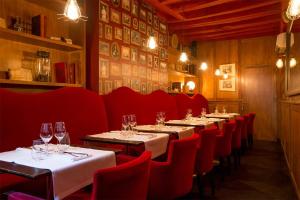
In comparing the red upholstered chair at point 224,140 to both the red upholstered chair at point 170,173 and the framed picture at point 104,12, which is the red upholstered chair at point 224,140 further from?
the framed picture at point 104,12

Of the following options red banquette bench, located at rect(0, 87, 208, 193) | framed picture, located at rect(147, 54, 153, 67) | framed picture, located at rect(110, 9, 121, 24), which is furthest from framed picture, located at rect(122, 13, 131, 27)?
red banquette bench, located at rect(0, 87, 208, 193)

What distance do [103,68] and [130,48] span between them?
38.5 inches

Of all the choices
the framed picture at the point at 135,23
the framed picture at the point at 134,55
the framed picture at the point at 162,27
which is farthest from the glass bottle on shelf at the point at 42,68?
the framed picture at the point at 162,27

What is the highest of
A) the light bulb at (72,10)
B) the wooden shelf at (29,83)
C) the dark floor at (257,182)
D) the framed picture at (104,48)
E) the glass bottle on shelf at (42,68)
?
the light bulb at (72,10)

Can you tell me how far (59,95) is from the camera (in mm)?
3219

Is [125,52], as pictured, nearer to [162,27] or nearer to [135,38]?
[135,38]

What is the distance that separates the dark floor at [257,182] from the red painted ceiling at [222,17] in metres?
3.22

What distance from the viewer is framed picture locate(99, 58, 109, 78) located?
→ 4324 mm

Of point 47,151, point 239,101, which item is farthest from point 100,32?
point 239,101

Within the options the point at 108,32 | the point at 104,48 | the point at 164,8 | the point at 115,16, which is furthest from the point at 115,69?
the point at 164,8

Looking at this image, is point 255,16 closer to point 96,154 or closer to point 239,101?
point 239,101

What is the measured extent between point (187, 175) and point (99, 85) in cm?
236

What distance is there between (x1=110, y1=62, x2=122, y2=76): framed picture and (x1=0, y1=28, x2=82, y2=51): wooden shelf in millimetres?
932

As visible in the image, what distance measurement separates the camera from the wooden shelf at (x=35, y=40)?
Result: 9.49 ft
